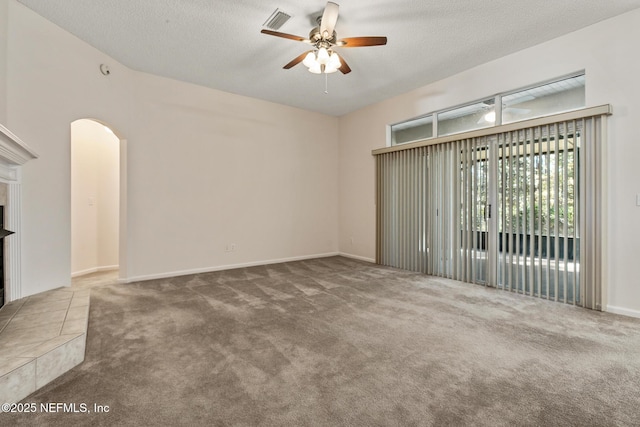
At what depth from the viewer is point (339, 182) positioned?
21.5ft

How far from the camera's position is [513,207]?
372 centimetres

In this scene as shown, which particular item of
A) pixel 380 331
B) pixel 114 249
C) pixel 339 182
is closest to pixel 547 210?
pixel 380 331

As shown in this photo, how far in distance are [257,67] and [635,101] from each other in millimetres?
4236

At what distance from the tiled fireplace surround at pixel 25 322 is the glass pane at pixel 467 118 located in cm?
492

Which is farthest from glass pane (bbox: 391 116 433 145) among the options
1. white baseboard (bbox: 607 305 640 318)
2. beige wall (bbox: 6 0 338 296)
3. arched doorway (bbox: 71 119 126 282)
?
arched doorway (bbox: 71 119 126 282)

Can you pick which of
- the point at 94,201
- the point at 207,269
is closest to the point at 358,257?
the point at 207,269

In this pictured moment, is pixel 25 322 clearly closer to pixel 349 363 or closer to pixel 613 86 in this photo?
pixel 349 363

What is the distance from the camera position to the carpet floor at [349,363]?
1.59 meters

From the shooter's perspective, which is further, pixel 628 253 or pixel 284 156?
pixel 284 156

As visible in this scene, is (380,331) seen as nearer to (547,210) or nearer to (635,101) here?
(547,210)

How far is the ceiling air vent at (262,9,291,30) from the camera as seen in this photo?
9.68 ft

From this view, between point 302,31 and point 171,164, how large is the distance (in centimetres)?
275

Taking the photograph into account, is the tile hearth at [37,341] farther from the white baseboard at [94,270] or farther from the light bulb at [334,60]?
the light bulb at [334,60]

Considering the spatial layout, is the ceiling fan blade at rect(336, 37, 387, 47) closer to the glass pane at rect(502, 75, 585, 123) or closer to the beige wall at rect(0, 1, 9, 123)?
the glass pane at rect(502, 75, 585, 123)
